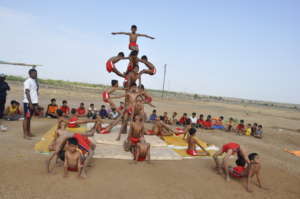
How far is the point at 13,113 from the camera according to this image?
10422 mm

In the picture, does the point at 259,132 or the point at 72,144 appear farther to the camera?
the point at 259,132

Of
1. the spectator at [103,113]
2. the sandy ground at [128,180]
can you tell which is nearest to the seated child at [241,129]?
the sandy ground at [128,180]

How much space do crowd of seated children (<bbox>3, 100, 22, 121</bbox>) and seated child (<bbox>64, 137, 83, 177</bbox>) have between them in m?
6.84

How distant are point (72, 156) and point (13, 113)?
7787 mm

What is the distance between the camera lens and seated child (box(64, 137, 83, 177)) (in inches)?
179

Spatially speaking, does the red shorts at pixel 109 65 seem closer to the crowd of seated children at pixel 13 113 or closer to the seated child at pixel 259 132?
the crowd of seated children at pixel 13 113

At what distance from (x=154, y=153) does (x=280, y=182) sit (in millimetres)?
3586

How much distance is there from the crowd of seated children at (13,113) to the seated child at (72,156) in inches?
269

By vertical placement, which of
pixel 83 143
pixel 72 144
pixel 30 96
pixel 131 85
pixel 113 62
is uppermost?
pixel 113 62

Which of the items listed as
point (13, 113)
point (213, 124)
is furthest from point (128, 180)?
point (213, 124)

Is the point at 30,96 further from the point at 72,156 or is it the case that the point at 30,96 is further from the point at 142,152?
the point at 142,152

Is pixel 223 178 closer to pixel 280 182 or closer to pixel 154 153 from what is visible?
pixel 280 182

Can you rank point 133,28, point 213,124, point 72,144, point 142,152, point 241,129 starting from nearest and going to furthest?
point 72,144 → point 142,152 → point 133,28 → point 241,129 → point 213,124

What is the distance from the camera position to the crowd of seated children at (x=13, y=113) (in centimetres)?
986
